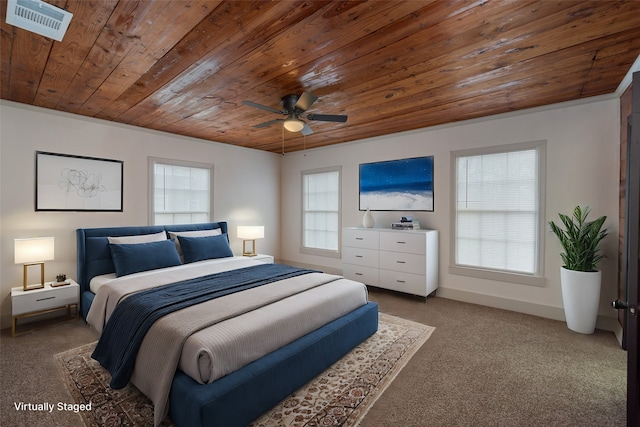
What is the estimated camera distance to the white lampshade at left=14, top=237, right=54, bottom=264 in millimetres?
3111

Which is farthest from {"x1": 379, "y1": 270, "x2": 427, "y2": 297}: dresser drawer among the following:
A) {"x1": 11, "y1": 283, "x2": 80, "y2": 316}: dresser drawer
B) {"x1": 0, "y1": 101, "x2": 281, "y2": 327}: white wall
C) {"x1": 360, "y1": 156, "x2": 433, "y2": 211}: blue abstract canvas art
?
{"x1": 11, "y1": 283, "x2": 80, "y2": 316}: dresser drawer

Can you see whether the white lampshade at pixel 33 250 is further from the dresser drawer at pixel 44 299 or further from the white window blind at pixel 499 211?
the white window blind at pixel 499 211

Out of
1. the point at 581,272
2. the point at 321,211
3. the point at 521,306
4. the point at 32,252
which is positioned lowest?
the point at 521,306

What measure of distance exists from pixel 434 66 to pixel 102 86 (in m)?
3.10

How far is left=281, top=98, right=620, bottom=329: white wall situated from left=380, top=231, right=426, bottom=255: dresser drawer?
0.50 meters

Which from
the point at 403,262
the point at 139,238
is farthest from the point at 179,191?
the point at 403,262

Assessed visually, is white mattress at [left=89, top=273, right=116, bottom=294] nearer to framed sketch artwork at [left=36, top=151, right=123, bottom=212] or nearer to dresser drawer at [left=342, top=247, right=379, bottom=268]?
framed sketch artwork at [left=36, top=151, right=123, bottom=212]

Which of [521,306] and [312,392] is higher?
[521,306]

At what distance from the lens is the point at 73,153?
12.3 feet

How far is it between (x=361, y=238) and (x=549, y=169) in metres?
2.56

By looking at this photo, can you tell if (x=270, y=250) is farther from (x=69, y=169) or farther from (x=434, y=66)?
(x=434, y=66)

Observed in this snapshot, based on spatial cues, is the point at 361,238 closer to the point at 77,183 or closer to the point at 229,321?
the point at 229,321

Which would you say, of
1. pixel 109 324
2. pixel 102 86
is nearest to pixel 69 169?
pixel 102 86

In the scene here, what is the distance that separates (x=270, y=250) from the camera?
20.7 feet
